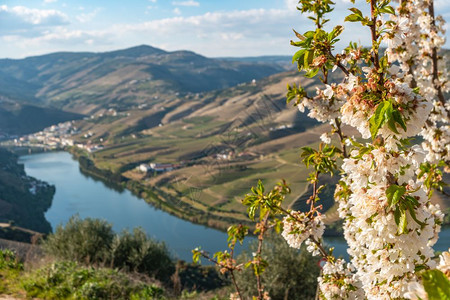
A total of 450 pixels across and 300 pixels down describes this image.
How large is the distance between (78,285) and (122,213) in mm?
77549

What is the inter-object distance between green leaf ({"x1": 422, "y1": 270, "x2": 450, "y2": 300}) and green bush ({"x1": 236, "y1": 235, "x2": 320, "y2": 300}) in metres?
14.8

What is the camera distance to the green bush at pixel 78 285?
6.42 m

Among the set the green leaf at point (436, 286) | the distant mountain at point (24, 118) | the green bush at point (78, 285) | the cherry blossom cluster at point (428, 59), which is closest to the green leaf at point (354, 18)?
the green leaf at point (436, 286)

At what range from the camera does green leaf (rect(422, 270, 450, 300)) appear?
885 millimetres

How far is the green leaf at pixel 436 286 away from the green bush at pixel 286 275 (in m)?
14.8

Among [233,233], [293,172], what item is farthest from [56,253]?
[293,172]

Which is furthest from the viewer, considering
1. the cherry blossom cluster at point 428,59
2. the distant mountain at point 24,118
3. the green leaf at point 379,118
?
the distant mountain at point 24,118

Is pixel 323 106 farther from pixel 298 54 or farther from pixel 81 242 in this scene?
pixel 81 242

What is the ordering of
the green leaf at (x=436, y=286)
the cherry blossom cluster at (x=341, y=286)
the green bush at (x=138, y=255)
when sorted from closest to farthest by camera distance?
the green leaf at (x=436, y=286) < the cherry blossom cluster at (x=341, y=286) < the green bush at (x=138, y=255)

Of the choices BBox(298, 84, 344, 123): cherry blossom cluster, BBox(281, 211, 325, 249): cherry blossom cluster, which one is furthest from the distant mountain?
BBox(298, 84, 344, 123): cherry blossom cluster

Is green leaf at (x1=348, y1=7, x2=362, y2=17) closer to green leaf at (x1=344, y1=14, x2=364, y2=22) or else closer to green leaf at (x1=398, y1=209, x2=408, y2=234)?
green leaf at (x1=344, y1=14, x2=364, y2=22)

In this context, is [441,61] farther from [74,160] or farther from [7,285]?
[74,160]

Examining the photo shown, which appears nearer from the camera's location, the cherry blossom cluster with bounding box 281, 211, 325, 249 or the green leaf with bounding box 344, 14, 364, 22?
the green leaf with bounding box 344, 14, 364, 22

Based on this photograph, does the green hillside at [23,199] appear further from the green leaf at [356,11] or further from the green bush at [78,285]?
the green leaf at [356,11]
